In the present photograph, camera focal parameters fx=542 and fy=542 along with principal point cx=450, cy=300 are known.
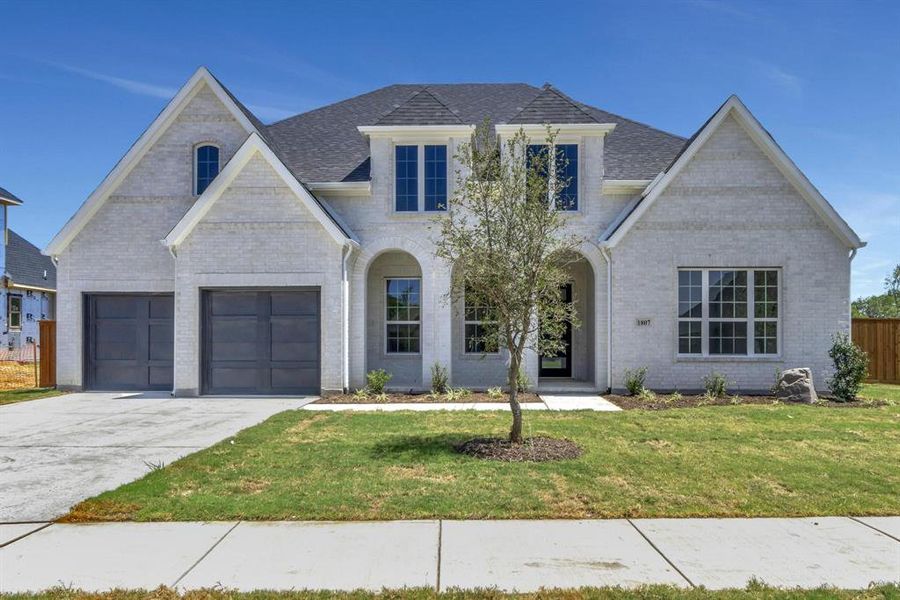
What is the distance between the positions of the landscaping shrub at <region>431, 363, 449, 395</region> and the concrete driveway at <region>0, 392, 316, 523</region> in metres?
3.12

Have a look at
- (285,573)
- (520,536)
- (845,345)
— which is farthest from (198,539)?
(845,345)

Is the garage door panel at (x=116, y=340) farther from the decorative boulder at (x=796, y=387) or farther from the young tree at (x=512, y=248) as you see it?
the decorative boulder at (x=796, y=387)

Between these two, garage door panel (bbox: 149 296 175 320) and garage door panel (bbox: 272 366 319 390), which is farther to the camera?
garage door panel (bbox: 149 296 175 320)

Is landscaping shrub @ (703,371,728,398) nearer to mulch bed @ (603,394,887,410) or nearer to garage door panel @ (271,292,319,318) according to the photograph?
mulch bed @ (603,394,887,410)

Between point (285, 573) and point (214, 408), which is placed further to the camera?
point (214, 408)

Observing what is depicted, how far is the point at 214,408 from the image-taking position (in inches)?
489

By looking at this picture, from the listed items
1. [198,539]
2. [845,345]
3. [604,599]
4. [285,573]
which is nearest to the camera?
[604,599]

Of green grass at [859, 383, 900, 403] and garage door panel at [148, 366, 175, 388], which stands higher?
garage door panel at [148, 366, 175, 388]

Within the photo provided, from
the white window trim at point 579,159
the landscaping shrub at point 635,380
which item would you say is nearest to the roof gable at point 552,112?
the white window trim at point 579,159

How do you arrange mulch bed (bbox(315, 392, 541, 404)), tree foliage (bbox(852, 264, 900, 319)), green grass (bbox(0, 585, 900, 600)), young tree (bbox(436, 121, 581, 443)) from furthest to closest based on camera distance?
1. tree foliage (bbox(852, 264, 900, 319))
2. mulch bed (bbox(315, 392, 541, 404))
3. young tree (bbox(436, 121, 581, 443))
4. green grass (bbox(0, 585, 900, 600))

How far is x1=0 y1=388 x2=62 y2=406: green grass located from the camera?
13.7 metres

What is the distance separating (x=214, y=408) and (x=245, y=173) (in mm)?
5959

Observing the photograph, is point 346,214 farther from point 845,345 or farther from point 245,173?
point 845,345

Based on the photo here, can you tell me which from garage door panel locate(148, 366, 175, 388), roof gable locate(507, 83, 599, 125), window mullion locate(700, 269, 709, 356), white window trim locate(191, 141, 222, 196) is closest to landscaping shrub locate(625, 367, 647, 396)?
window mullion locate(700, 269, 709, 356)
